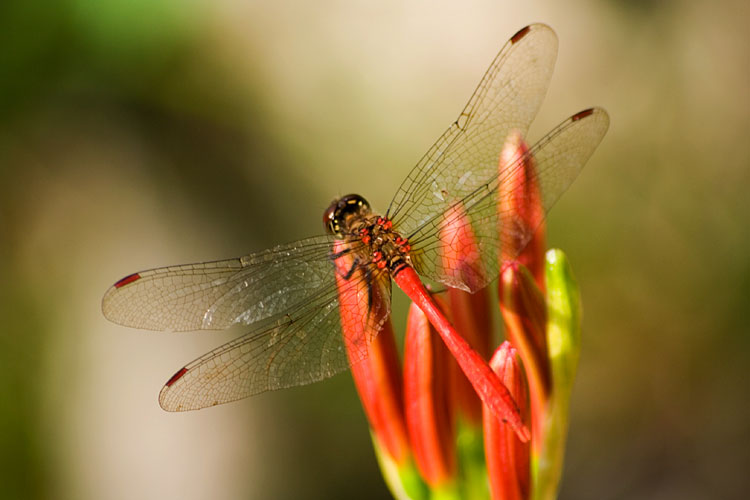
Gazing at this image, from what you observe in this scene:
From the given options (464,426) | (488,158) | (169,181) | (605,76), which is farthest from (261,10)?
(464,426)

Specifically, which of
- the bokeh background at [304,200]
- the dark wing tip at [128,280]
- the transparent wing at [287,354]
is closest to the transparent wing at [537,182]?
the transparent wing at [287,354]

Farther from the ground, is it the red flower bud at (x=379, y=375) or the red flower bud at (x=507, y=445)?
the red flower bud at (x=379, y=375)

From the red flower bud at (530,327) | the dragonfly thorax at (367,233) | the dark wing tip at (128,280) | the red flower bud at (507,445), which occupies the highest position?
the dark wing tip at (128,280)

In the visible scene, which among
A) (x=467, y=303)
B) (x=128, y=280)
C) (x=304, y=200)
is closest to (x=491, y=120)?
(x=467, y=303)

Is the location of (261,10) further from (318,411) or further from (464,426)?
(464,426)

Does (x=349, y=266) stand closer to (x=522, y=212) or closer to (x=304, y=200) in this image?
(x=522, y=212)

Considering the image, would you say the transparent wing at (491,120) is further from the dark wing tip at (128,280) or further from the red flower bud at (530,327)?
the dark wing tip at (128,280)
